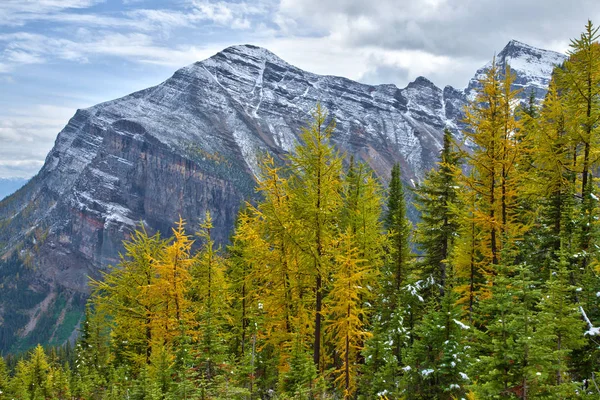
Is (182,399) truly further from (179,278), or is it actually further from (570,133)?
(570,133)

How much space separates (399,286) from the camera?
2392 cm

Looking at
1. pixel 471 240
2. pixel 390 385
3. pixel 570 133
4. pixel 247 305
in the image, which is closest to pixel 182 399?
pixel 390 385

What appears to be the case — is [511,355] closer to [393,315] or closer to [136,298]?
[393,315]

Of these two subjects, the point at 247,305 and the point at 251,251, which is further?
the point at 247,305

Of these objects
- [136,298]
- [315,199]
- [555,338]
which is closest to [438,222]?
[315,199]

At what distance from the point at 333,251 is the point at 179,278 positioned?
336 inches

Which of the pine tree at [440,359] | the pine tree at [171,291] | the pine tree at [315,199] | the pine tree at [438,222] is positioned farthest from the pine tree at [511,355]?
the pine tree at [171,291]

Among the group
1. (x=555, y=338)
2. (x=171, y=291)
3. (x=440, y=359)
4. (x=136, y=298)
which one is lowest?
(x=136, y=298)

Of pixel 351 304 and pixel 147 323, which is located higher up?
pixel 351 304

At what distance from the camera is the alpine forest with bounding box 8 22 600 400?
9.82 metres

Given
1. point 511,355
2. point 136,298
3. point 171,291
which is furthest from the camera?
point 136,298

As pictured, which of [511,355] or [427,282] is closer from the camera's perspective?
[511,355]

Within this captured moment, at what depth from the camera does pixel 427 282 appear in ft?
74.7

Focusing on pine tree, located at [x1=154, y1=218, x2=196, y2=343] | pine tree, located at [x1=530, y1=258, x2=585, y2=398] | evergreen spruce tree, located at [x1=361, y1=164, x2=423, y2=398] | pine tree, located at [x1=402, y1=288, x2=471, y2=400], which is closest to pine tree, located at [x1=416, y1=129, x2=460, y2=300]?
evergreen spruce tree, located at [x1=361, y1=164, x2=423, y2=398]
